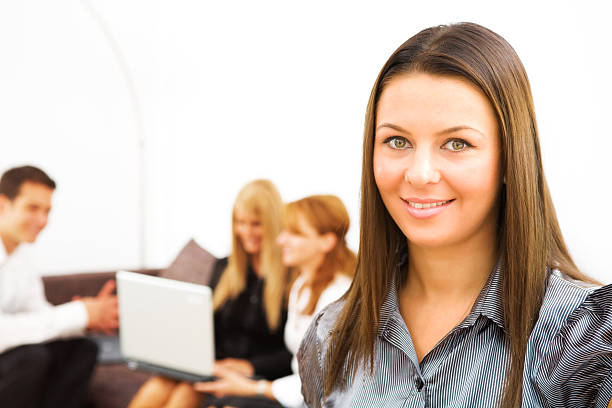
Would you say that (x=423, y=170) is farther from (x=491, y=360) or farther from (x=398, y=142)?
(x=491, y=360)

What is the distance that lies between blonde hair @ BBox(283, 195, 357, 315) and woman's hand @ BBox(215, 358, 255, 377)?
1.44 ft

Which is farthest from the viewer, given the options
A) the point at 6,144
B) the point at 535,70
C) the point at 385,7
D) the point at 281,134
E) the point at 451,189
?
the point at 6,144

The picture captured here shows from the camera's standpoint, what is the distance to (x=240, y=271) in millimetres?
3264

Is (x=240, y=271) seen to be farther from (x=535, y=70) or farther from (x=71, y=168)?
(x=535, y=70)

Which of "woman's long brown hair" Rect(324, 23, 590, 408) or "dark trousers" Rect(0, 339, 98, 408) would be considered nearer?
"woman's long brown hair" Rect(324, 23, 590, 408)

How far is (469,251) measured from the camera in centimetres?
136

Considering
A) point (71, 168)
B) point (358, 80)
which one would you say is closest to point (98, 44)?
point (71, 168)

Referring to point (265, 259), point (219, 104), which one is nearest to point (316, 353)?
point (265, 259)

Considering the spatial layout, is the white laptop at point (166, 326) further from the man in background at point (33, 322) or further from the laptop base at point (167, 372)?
the man in background at point (33, 322)

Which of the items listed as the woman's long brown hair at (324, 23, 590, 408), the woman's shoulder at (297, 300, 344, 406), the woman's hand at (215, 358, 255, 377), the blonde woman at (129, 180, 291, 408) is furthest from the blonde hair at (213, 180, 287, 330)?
the woman's long brown hair at (324, 23, 590, 408)

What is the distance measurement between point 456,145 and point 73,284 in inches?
118

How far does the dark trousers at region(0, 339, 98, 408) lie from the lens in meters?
3.60

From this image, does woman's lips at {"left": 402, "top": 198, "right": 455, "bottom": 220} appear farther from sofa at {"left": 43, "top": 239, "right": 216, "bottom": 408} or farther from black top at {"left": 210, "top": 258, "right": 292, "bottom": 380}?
sofa at {"left": 43, "top": 239, "right": 216, "bottom": 408}

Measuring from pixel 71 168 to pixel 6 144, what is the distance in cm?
34
